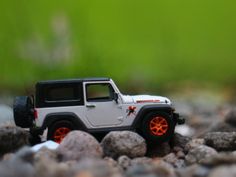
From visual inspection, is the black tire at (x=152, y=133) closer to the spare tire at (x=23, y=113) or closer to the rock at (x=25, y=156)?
the spare tire at (x=23, y=113)

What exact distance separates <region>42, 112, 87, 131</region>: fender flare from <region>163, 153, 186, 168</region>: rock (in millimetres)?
641

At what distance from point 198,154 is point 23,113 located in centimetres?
129

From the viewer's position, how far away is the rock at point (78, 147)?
346 centimetres

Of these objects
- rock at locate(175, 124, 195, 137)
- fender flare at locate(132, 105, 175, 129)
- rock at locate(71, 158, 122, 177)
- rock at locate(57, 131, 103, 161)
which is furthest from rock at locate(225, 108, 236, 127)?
rock at locate(71, 158, 122, 177)

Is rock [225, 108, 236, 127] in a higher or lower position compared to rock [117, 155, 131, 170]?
higher

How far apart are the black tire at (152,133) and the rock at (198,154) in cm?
35

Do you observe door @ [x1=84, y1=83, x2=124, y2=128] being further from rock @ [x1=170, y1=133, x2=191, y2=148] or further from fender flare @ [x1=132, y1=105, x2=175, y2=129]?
rock @ [x1=170, y1=133, x2=191, y2=148]

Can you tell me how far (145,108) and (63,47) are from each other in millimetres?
5863

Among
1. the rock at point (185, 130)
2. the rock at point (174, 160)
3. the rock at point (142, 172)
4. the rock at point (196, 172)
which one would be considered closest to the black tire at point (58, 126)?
the rock at point (174, 160)

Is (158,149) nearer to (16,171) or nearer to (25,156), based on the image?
(25,156)

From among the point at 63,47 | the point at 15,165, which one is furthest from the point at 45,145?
the point at 63,47

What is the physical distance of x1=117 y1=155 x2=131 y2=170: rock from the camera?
3539 mm

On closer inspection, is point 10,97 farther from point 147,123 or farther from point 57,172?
point 57,172

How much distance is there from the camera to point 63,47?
9.82 metres
